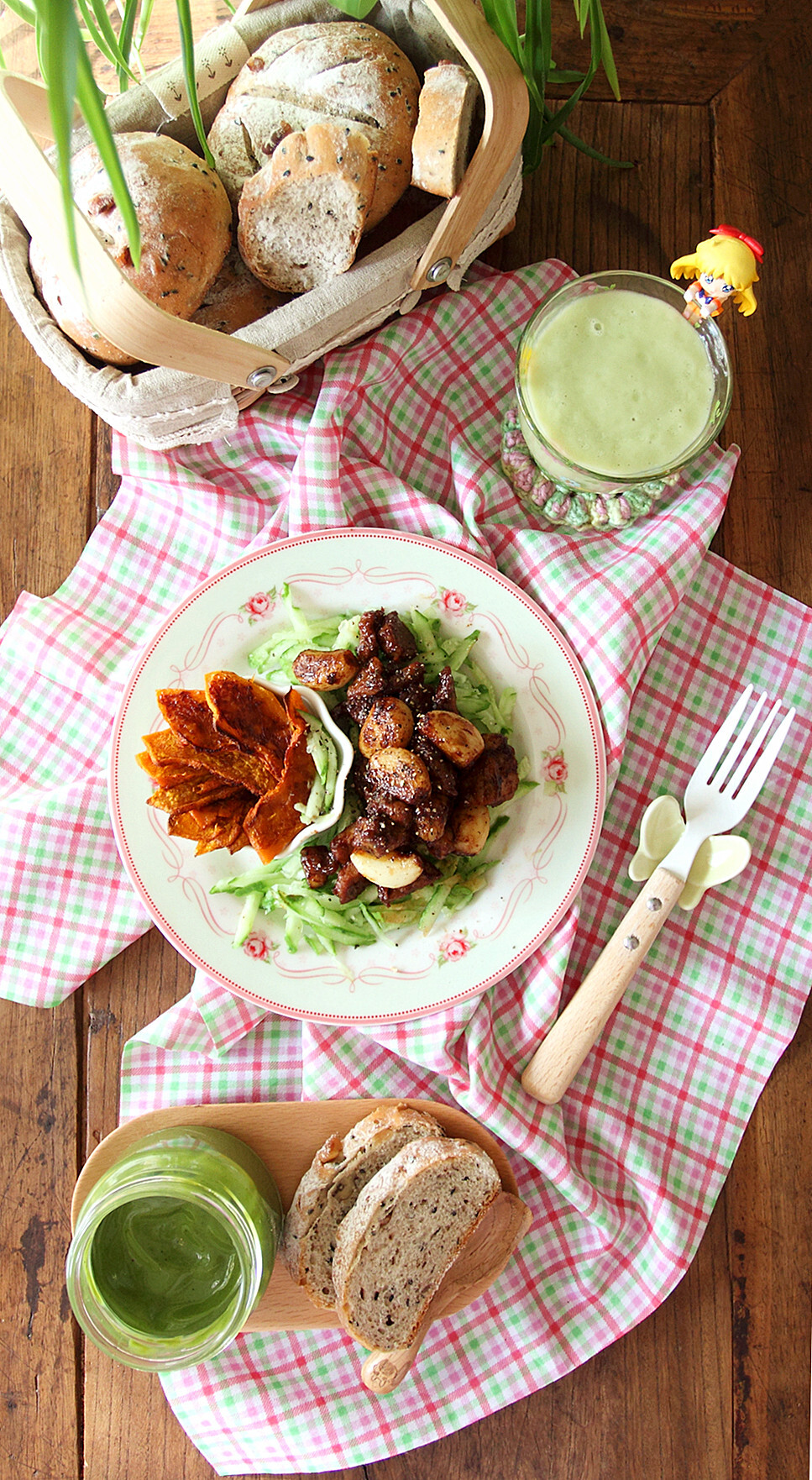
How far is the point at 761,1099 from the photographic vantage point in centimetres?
264

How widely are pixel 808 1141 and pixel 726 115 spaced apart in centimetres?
260

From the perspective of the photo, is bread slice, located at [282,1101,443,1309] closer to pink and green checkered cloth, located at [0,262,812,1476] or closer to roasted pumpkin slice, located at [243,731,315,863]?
pink and green checkered cloth, located at [0,262,812,1476]

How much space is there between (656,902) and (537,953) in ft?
1.00

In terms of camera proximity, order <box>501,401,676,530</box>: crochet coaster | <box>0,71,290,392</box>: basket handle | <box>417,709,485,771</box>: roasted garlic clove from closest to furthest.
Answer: <box>0,71,290,392</box>: basket handle, <box>417,709,485,771</box>: roasted garlic clove, <box>501,401,676,530</box>: crochet coaster

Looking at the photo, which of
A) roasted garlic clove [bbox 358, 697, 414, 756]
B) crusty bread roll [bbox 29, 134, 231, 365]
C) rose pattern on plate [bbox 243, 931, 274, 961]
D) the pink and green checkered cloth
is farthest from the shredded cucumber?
crusty bread roll [bbox 29, 134, 231, 365]

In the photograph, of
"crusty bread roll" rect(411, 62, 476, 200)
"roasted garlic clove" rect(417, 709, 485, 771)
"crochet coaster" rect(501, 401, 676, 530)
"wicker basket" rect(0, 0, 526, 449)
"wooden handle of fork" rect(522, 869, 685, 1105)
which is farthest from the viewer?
"crochet coaster" rect(501, 401, 676, 530)

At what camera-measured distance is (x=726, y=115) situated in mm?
2789

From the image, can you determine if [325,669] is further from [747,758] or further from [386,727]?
[747,758]

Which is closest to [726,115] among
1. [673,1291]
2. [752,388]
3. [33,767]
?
[752,388]

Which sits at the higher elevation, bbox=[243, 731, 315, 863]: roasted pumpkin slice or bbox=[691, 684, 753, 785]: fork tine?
bbox=[691, 684, 753, 785]: fork tine

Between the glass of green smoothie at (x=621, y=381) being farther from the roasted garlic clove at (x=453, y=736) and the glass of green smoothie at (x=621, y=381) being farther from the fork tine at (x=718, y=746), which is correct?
the roasted garlic clove at (x=453, y=736)

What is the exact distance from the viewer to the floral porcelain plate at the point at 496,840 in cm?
246

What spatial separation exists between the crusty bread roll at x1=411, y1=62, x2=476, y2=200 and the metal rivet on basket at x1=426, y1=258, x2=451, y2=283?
0.48 feet

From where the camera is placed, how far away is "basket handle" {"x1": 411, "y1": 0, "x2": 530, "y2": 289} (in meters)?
2.06
